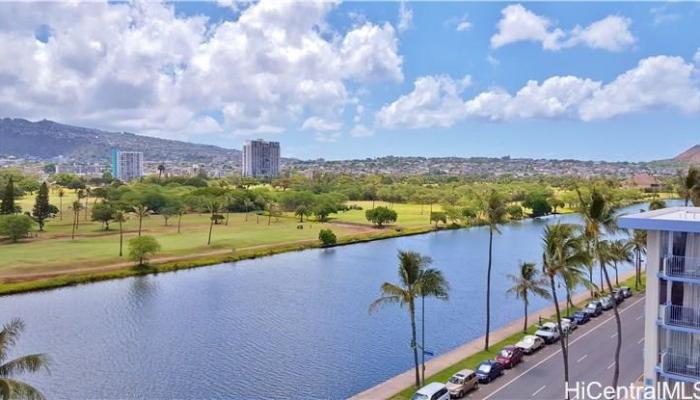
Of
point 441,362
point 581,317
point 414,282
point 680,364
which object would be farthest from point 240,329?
point 680,364

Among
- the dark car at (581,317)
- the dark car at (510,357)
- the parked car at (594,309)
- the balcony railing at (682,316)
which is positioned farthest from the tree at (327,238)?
the balcony railing at (682,316)

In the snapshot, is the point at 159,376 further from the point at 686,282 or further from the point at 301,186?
the point at 301,186

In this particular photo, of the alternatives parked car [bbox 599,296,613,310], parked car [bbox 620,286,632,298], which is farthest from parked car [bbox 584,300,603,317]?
parked car [bbox 620,286,632,298]

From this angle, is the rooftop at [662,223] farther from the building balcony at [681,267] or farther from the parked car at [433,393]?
the parked car at [433,393]

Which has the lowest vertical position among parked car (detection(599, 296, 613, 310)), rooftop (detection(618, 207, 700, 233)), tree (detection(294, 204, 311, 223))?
parked car (detection(599, 296, 613, 310))

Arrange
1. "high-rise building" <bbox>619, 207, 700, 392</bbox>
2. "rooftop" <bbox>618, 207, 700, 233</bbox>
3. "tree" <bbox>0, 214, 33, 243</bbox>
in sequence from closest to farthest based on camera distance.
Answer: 1. "rooftop" <bbox>618, 207, 700, 233</bbox>
2. "high-rise building" <bbox>619, 207, 700, 392</bbox>
3. "tree" <bbox>0, 214, 33, 243</bbox>

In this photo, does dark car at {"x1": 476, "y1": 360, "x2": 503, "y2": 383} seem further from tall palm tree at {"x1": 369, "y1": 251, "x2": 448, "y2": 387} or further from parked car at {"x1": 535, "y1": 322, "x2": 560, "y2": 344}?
parked car at {"x1": 535, "y1": 322, "x2": 560, "y2": 344}

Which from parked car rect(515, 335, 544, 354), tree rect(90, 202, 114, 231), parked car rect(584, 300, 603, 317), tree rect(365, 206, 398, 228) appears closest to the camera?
parked car rect(515, 335, 544, 354)
